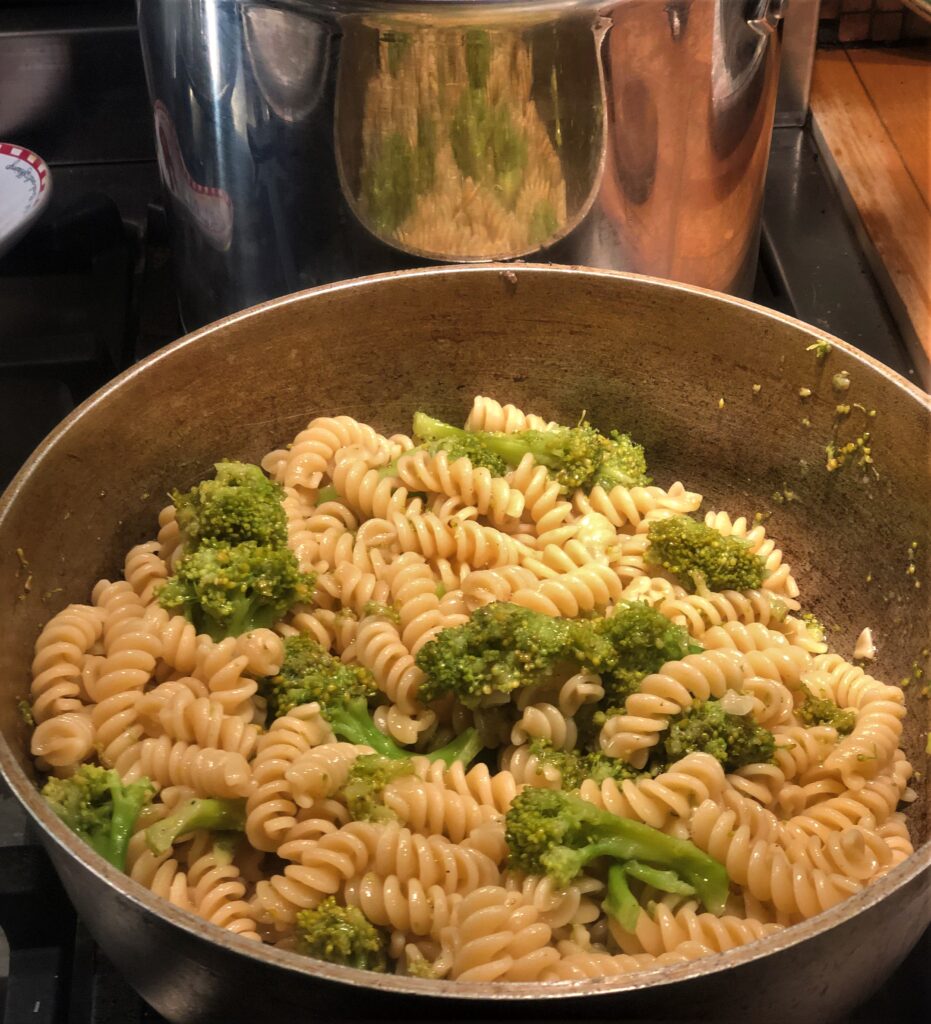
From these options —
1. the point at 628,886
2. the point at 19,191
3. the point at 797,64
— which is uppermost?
the point at 797,64

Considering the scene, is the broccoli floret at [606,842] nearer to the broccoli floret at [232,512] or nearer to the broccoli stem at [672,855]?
the broccoli stem at [672,855]

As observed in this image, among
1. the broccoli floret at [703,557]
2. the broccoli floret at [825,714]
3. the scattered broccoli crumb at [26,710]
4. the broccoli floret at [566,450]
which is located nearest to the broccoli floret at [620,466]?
the broccoli floret at [566,450]

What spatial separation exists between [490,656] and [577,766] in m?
0.18

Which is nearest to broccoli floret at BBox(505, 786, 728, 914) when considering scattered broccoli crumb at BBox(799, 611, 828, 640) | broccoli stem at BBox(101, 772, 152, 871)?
broccoli stem at BBox(101, 772, 152, 871)

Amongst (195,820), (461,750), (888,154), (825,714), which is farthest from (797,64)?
(195,820)

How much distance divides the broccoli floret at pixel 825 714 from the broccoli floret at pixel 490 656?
0.37m

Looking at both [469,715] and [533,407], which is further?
[533,407]

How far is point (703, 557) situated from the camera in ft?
5.59

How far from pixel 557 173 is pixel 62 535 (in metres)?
0.91

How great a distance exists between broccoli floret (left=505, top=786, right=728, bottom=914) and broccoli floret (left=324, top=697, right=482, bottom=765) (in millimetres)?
175

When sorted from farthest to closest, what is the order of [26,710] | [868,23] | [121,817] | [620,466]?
[868,23] → [620,466] → [26,710] → [121,817]

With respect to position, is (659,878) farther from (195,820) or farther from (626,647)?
(195,820)

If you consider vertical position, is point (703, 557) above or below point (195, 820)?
above

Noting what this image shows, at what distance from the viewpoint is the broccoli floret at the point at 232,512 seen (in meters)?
1.66
